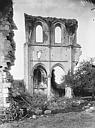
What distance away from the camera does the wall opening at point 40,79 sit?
24.7 meters

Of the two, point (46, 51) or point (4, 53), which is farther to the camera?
point (46, 51)

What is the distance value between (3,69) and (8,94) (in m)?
0.83

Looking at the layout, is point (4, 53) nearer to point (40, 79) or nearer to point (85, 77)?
point (85, 77)

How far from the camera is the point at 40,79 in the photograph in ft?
83.4

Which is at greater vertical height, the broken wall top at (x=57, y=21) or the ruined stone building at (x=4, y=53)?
the broken wall top at (x=57, y=21)

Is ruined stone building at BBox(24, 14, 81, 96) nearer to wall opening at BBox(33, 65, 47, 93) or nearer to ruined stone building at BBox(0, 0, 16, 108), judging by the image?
wall opening at BBox(33, 65, 47, 93)

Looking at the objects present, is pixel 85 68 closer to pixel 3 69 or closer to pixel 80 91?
pixel 80 91

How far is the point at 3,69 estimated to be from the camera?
719 cm

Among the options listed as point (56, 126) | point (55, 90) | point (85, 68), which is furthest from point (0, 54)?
point (55, 90)

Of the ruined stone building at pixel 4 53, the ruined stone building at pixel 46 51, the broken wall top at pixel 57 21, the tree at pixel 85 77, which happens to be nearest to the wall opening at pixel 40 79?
the ruined stone building at pixel 46 51

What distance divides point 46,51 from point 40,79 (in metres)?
3.39

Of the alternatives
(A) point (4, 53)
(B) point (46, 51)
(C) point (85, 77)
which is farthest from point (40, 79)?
(A) point (4, 53)

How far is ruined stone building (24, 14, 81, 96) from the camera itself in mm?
24172

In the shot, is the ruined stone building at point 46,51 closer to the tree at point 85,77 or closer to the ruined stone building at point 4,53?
the tree at point 85,77
